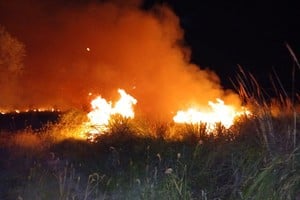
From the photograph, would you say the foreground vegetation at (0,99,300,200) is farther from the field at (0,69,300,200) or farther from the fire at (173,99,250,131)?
the fire at (173,99,250,131)

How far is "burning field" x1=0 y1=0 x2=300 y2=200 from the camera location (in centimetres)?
758

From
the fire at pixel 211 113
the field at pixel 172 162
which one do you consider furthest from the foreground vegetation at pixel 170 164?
the fire at pixel 211 113

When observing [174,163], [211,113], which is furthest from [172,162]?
[211,113]

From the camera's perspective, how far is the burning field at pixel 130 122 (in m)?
7.58

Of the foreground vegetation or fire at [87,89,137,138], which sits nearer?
the foreground vegetation

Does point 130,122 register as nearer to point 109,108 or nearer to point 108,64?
point 109,108

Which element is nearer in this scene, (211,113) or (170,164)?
(170,164)

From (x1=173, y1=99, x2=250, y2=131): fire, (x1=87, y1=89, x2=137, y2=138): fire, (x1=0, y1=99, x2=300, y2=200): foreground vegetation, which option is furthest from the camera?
(x1=87, y1=89, x2=137, y2=138): fire

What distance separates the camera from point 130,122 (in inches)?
492

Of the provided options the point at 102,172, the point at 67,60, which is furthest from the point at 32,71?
the point at 102,172

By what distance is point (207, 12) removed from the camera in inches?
1182

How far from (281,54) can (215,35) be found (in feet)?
14.0

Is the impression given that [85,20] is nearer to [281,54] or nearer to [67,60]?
[67,60]

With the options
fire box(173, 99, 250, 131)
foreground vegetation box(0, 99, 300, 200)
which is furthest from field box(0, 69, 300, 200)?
fire box(173, 99, 250, 131)
